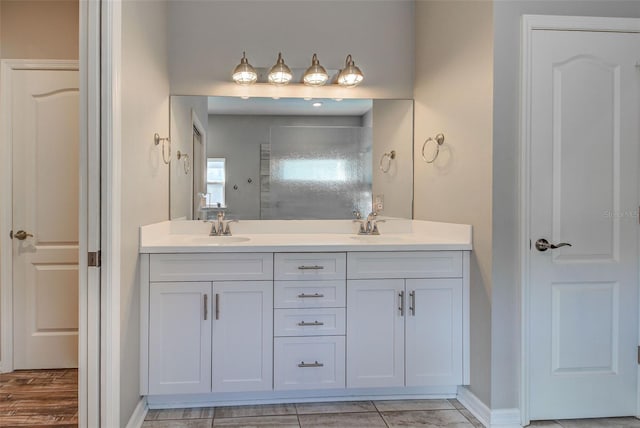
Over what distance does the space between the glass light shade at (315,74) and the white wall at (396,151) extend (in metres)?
0.41

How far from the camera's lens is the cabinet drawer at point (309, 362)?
2.34 metres

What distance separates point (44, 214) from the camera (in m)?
→ 2.86

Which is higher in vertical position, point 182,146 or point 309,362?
point 182,146

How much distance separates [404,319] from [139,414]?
145 centimetres

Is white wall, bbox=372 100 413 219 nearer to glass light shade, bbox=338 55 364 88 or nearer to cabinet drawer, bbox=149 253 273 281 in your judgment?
glass light shade, bbox=338 55 364 88

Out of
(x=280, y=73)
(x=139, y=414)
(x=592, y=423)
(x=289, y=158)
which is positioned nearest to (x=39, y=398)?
(x=139, y=414)

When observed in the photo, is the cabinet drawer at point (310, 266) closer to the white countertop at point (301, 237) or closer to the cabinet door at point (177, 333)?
the white countertop at point (301, 237)

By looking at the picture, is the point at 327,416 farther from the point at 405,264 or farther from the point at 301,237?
the point at 301,237

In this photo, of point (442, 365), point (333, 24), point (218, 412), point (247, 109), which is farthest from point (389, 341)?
point (333, 24)

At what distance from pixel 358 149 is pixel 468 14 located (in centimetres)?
109

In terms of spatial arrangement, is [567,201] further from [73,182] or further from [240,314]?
[73,182]

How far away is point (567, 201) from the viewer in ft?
7.12

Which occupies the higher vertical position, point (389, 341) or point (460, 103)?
point (460, 103)

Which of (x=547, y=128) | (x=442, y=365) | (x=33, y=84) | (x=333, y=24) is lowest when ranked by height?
(x=442, y=365)
